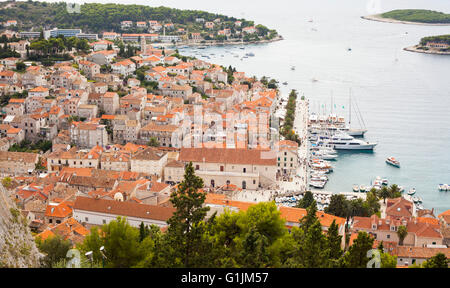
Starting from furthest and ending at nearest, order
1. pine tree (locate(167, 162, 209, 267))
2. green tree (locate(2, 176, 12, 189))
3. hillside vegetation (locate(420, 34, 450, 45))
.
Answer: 1. hillside vegetation (locate(420, 34, 450, 45))
2. green tree (locate(2, 176, 12, 189))
3. pine tree (locate(167, 162, 209, 267))

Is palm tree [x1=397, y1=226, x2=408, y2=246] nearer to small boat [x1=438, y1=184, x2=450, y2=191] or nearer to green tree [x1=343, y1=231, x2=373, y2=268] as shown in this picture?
green tree [x1=343, y1=231, x2=373, y2=268]

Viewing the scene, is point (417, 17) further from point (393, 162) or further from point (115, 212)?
point (115, 212)

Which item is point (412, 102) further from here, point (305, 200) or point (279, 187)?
point (305, 200)

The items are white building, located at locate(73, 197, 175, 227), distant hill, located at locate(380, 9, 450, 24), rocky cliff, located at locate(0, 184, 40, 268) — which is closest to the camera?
rocky cliff, located at locate(0, 184, 40, 268)

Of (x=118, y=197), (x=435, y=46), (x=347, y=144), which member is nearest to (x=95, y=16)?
(x=435, y=46)

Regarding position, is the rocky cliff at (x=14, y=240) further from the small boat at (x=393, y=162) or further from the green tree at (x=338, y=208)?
the small boat at (x=393, y=162)

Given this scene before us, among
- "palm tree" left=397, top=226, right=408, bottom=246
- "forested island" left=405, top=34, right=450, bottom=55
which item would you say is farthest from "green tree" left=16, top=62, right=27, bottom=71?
"forested island" left=405, top=34, right=450, bottom=55
